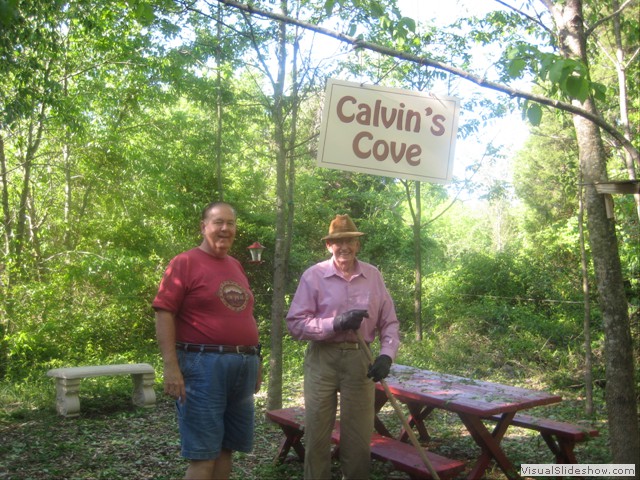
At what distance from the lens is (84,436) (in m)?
5.73

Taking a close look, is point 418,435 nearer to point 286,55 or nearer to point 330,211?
point 286,55

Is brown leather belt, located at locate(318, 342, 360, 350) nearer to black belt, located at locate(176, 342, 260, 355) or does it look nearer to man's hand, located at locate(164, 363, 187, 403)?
black belt, located at locate(176, 342, 260, 355)

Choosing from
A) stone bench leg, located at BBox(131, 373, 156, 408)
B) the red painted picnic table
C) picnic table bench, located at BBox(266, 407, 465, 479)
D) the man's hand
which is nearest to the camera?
the man's hand

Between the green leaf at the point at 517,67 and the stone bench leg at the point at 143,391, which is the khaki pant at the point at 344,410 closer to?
the green leaf at the point at 517,67

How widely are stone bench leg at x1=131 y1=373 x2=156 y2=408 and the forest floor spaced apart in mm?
96

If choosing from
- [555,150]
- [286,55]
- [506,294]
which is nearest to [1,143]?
[286,55]

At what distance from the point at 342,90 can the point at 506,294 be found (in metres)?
11.1

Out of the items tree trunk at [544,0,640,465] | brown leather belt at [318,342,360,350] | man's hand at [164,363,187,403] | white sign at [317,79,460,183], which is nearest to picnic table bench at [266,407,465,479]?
brown leather belt at [318,342,360,350]

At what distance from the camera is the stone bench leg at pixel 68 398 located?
6.50 meters

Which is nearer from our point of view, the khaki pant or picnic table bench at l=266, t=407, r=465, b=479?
the khaki pant

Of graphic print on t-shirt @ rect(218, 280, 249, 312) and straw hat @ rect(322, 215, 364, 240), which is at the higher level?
straw hat @ rect(322, 215, 364, 240)

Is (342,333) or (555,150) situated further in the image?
(555,150)

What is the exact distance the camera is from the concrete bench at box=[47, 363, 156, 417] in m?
6.54

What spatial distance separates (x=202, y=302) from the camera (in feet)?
10.4
